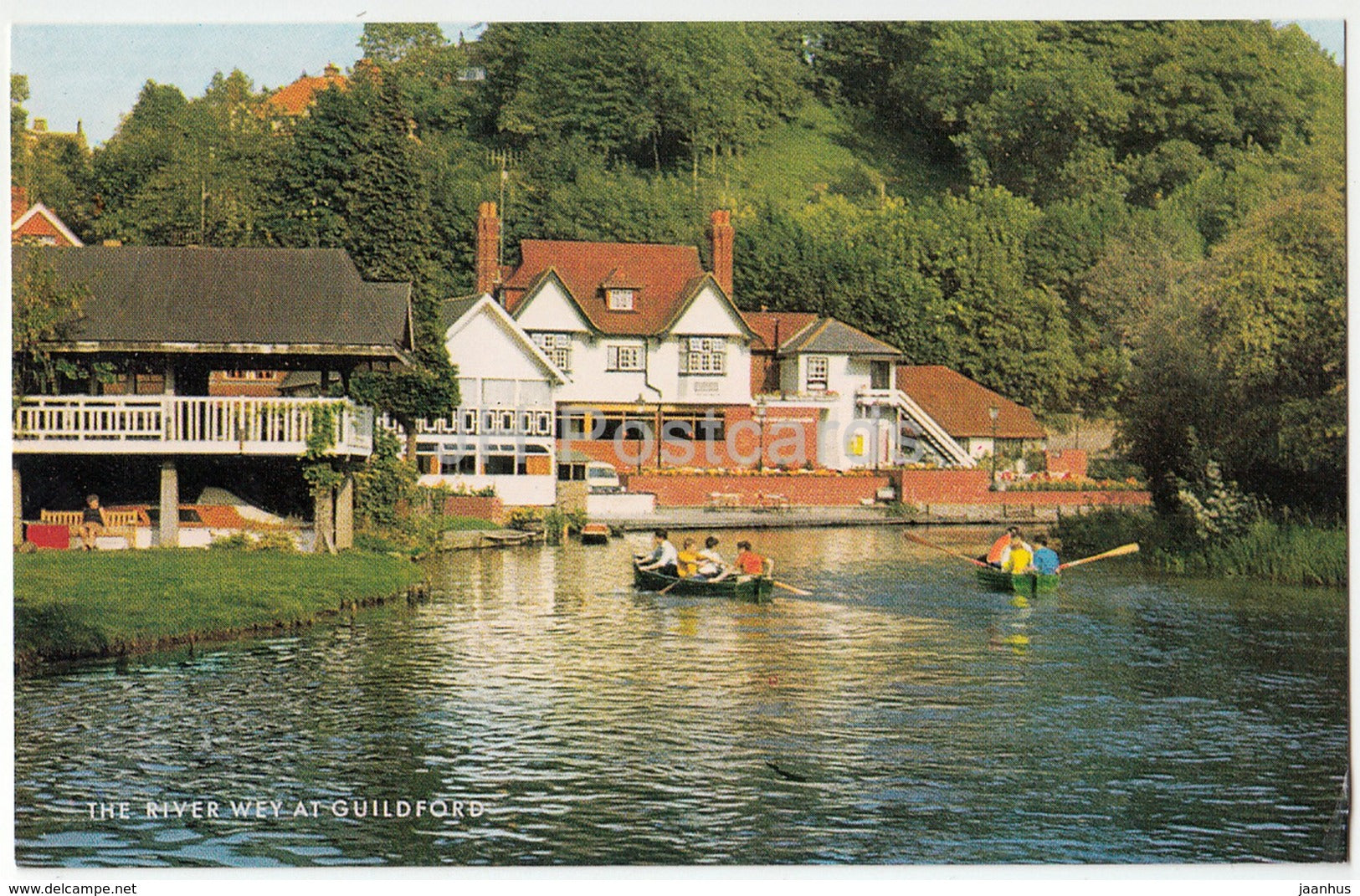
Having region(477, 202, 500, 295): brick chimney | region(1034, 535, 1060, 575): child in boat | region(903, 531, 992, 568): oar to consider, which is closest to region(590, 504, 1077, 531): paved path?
region(903, 531, 992, 568): oar

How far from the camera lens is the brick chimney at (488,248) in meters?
26.0

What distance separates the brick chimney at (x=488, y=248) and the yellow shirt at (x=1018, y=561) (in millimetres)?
9259

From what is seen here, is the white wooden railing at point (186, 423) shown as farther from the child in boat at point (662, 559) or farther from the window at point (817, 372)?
the window at point (817, 372)

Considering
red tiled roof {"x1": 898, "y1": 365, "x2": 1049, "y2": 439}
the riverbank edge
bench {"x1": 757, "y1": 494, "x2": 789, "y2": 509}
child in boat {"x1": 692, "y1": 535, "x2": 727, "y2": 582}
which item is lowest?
the riverbank edge

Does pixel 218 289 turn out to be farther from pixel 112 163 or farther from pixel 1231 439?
pixel 1231 439

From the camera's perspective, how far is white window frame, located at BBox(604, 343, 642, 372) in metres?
32.8

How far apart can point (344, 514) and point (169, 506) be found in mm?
2591

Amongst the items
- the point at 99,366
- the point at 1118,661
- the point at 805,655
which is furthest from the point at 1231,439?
the point at 99,366

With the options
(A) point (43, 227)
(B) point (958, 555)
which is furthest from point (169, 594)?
(B) point (958, 555)

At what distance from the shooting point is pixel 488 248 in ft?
93.0

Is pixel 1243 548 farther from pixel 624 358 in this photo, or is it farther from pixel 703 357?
pixel 624 358

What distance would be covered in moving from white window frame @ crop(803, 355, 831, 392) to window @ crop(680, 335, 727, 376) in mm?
1508

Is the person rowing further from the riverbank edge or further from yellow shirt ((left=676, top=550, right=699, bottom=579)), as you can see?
the riverbank edge

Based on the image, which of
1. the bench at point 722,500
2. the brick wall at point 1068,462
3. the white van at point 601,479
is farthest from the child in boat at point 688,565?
the brick wall at point 1068,462
